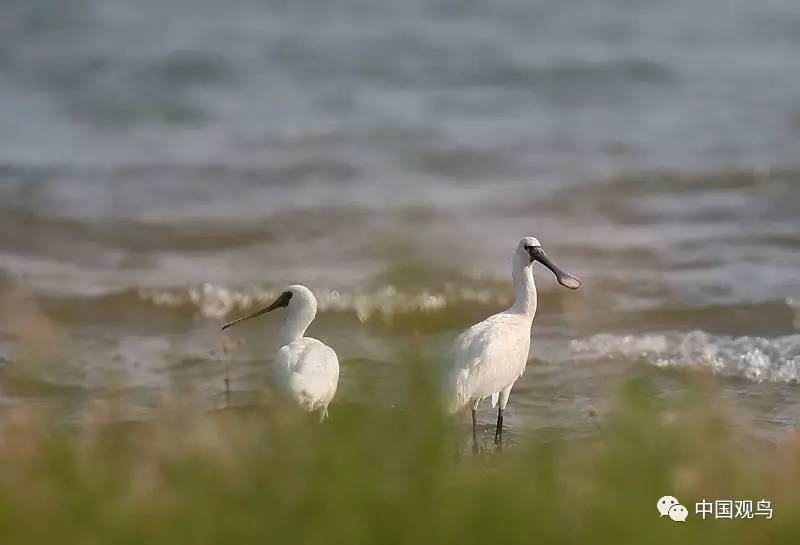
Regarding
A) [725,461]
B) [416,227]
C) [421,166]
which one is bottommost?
[421,166]

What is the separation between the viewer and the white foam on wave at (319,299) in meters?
11.7

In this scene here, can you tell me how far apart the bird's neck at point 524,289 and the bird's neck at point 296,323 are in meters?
1.25

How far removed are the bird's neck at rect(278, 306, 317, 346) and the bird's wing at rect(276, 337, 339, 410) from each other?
23.8 inches

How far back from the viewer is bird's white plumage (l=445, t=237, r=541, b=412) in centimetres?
785

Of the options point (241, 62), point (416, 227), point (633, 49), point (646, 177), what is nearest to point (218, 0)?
point (241, 62)

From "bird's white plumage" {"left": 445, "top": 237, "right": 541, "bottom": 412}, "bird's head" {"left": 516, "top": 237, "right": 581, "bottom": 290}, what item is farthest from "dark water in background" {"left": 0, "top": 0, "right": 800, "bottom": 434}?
"bird's head" {"left": 516, "top": 237, "right": 581, "bottom": 290}

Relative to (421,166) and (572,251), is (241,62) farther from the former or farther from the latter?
(572,251)

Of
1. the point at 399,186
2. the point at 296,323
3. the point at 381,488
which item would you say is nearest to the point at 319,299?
the point at 296,323

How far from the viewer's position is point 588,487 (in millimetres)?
3715

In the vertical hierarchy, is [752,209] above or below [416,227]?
below

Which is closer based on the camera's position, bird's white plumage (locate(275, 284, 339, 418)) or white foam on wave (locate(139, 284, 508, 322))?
bird's white plumage (locate(275, 284, 339, 418))

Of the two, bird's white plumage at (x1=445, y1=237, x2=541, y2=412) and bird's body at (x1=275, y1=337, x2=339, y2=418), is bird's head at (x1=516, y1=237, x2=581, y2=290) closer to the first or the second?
bird's white plumage at (x1=445, y1=237, x2=541, y2=412)

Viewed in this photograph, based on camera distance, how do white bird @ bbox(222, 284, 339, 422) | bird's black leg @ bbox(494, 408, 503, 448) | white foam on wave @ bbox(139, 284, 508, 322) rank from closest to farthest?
white bird @ bbox(222, 284, 339, 422) < bird's black leg @ bbox(494, 408, 503, 448) < white foam on wave @ bbox(139, 284, 508, 322)

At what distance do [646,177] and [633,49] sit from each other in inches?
278
